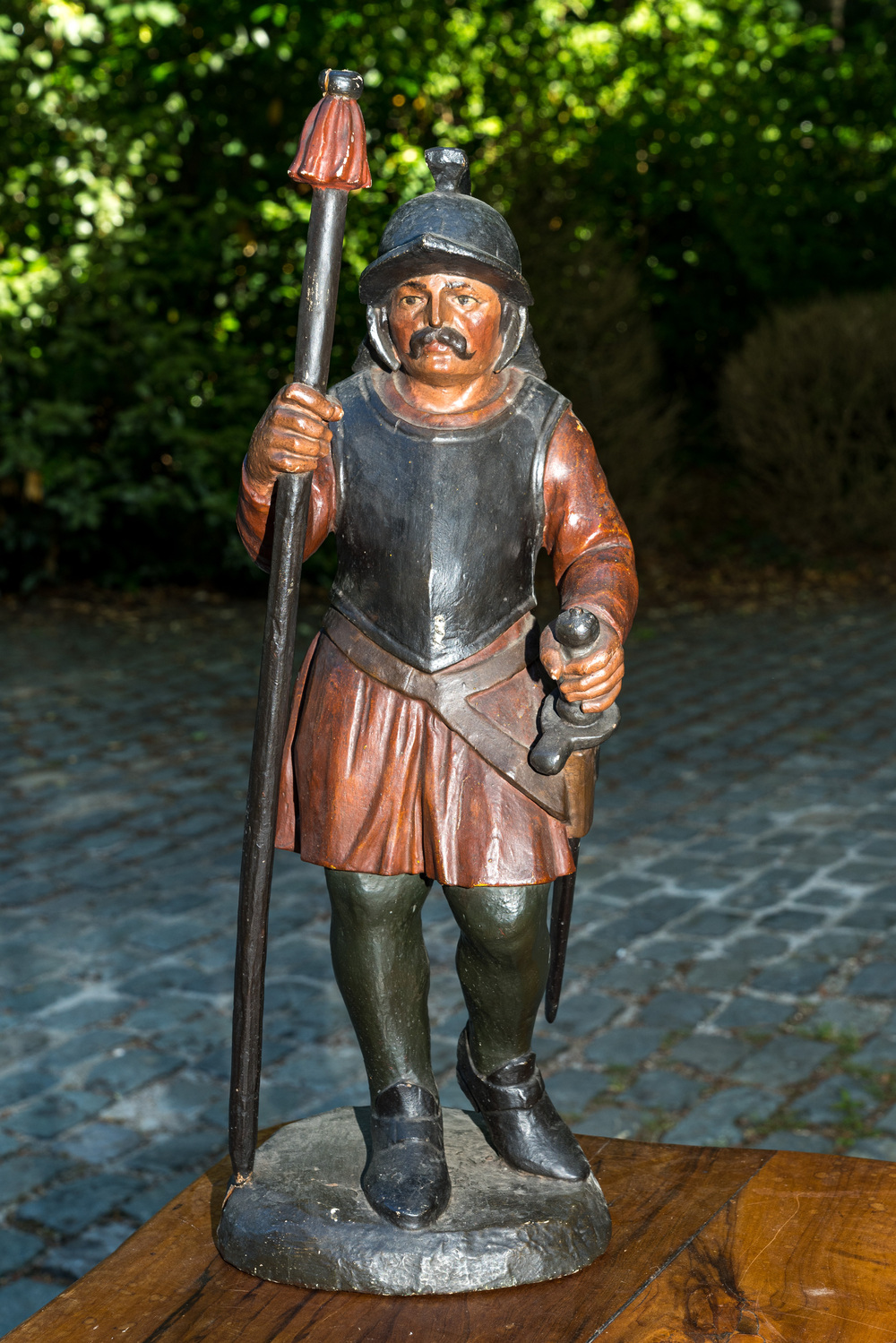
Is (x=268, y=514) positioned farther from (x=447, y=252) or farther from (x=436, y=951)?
(x=436, y=951)

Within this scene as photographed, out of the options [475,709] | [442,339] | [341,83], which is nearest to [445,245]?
[442,339]

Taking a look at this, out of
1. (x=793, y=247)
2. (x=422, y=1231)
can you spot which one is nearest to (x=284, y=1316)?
(x=422, y=1231)

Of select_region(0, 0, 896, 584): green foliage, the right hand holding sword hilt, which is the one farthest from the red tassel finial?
select_region(0, 0, 896, 584): green foliage

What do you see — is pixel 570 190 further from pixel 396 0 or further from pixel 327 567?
pixel 327 567

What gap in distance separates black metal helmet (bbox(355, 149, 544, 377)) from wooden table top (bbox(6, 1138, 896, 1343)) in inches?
50.9

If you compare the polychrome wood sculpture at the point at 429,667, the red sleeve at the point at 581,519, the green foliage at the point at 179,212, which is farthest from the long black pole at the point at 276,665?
the green foliage at the point at 179,212

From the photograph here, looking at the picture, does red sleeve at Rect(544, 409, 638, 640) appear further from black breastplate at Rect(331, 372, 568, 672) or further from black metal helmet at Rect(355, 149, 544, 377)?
black metal helmet at Rect(355, 149, 544, 377)

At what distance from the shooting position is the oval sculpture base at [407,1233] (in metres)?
1.94

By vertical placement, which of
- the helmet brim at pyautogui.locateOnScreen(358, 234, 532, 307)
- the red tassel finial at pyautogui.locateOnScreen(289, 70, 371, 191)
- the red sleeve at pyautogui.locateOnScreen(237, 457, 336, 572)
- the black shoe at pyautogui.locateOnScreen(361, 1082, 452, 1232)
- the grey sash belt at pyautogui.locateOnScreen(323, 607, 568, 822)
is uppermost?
the red tassel finial at pyautogui.locateOnScreen(289, 70, 371, 191)

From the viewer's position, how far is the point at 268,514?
6.59 ft

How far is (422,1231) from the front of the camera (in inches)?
77.5

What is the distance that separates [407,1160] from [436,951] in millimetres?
2553

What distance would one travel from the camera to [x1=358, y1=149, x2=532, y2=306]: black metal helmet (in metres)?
1.88

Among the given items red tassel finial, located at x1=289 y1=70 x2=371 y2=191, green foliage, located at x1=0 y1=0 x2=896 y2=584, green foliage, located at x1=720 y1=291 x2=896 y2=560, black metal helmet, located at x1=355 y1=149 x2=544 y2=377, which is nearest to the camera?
red tassel finial, located at x1=289 y1=70 x2=371 y2=191
